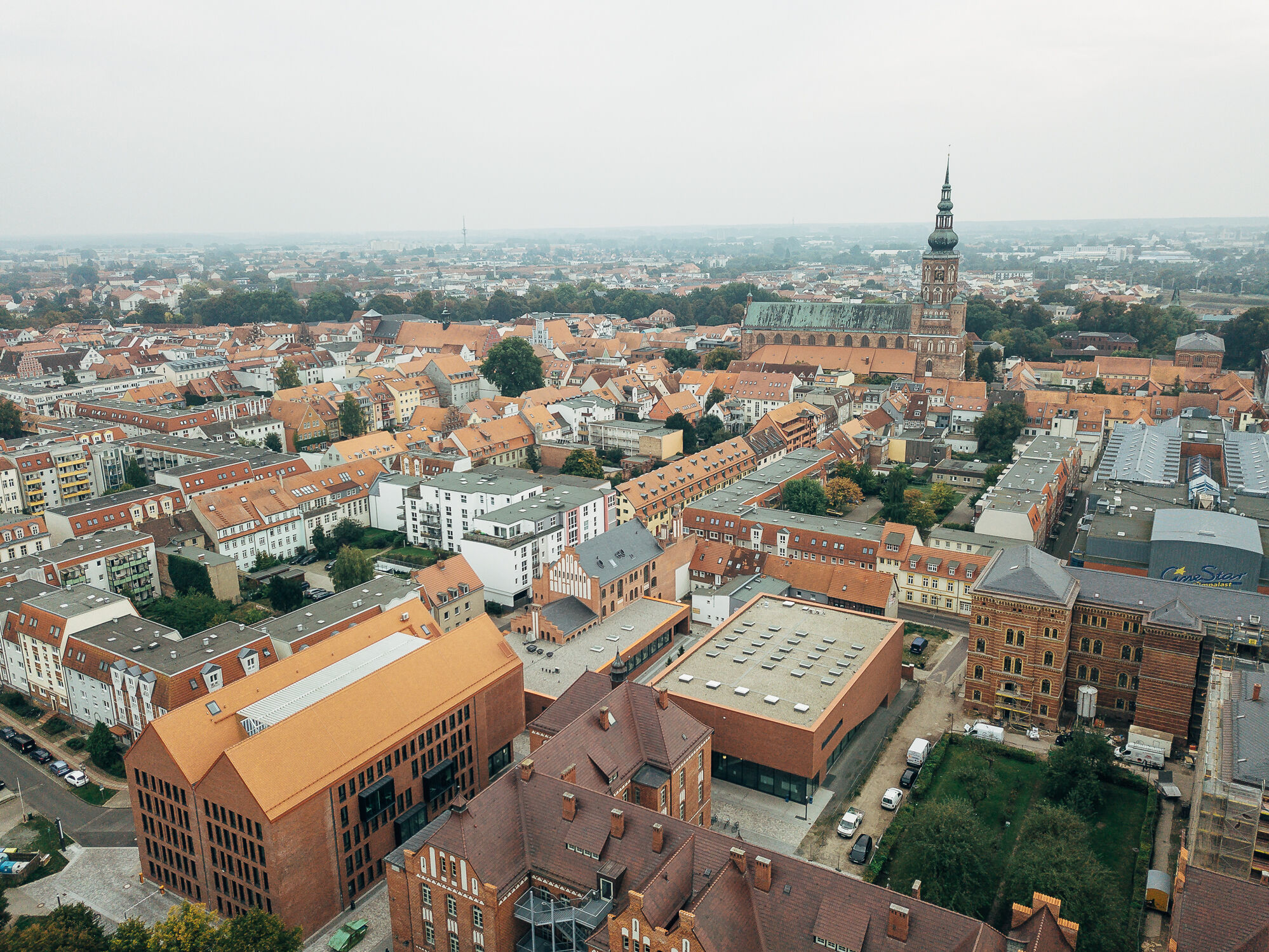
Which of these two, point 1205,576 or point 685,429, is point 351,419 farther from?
point 1205,576

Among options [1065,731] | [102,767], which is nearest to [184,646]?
[102,767]

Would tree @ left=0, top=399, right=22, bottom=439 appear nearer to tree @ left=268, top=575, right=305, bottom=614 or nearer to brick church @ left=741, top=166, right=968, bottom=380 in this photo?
tree @ left=268, top=575, right=305, bottom=614

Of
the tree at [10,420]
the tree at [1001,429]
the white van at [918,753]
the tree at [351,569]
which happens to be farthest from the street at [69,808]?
the tree at [1001,429]

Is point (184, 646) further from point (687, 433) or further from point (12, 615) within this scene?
point (687, 433)

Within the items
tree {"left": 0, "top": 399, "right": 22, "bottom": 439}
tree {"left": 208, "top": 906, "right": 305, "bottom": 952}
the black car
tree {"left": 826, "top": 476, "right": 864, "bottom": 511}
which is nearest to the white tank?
the black car

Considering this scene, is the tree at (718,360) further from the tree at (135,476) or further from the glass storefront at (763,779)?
the glass storefront at (763,779)

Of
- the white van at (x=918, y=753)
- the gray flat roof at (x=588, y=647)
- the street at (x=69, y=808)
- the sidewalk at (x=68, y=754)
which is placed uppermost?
the gray flat roof at (x=588, y=647)
